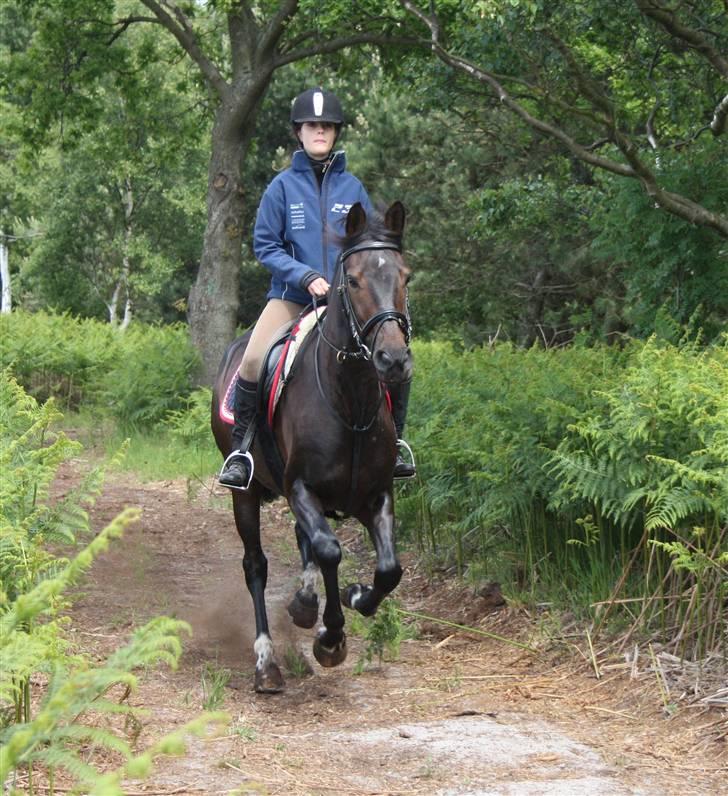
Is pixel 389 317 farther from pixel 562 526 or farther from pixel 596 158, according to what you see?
pixel 596 158

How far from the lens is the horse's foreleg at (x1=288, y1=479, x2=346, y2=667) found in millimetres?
6863

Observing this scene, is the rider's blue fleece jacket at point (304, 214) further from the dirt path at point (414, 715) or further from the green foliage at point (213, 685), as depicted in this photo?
the dirt path at point (414, 715)

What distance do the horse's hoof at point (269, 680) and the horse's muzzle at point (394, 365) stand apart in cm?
223

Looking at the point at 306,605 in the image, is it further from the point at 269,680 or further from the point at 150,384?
the point at 150,384

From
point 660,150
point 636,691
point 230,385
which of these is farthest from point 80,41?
point 636,691

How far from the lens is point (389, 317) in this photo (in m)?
6.27

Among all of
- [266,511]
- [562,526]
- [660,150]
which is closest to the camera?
[562,526]

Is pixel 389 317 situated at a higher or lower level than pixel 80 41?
lower

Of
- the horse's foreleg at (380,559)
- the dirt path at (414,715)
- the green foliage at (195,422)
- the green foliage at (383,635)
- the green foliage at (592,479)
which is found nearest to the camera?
the dirt path at (414,715)

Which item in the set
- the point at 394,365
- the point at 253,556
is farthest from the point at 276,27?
the point at 394,365

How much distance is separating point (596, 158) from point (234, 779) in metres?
7.67

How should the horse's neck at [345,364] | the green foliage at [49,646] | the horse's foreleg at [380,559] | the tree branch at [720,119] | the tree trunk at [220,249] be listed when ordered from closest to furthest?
1. the green foliage at [49,646]
2. the horse's neck at [345,364]
3. the horse's foreleg at [380,559]
4. the tree branch at [720,119]
5. the tree trunk at [220,249]

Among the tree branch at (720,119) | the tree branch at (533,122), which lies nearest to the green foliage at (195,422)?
the tree branch at (533,122)

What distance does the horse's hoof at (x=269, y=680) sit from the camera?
723 cm
